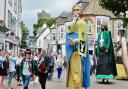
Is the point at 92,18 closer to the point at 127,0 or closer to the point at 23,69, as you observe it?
the point at 127,0

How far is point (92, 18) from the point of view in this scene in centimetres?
6400

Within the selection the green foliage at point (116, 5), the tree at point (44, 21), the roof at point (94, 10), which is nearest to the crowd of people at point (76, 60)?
the green foliage at point (116, 5)

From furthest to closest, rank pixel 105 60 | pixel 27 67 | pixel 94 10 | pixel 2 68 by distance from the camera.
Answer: pixel 94 10 < pixel 105 60 < pixel 2 68 < pixel 27 67

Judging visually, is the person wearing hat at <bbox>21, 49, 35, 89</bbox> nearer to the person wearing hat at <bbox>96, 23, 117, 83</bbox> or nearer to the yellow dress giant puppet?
the yellow dress giant puppet

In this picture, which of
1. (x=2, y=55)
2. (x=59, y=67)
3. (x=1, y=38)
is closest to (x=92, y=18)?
(x=1, y=38)

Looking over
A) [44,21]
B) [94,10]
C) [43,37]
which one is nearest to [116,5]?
[94,10]

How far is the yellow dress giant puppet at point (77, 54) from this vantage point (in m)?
8.73

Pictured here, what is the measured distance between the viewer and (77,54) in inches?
345

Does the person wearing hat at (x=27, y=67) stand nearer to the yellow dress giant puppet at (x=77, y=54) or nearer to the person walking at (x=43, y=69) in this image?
the person walking at (x=43, y=69)

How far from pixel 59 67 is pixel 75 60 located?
50.2 ft

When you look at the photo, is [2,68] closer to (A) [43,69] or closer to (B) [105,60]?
(A) [43,69]

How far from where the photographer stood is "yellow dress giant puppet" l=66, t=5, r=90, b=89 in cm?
873

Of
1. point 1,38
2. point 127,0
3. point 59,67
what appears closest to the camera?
point 59,67

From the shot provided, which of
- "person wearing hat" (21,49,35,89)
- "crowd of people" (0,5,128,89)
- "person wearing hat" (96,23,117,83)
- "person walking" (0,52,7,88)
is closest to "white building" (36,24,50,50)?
"crowd of people" (0,5,128,89)
